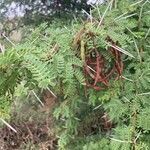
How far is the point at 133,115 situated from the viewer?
1772 mm

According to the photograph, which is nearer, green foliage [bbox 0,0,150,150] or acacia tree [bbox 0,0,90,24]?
green foliage [bbox 0,0,150,150]

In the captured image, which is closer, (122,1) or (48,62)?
(48,62)

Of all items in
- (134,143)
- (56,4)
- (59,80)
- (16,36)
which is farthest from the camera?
(16,36)

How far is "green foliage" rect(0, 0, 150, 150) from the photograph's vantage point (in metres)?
1.29

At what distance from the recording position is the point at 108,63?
1.70m

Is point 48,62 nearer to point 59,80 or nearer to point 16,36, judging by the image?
point 59,80

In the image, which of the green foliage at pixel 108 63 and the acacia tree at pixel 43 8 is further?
the acacia tree at pixel 43 8

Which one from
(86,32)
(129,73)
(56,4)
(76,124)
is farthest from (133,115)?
(56,4)

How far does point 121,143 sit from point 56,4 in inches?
102

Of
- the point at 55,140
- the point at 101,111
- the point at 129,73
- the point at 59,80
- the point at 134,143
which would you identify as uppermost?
the point at 59,80

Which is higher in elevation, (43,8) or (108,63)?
(43,8)

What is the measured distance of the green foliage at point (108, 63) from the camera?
4.23ft

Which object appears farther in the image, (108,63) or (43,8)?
(43,8)

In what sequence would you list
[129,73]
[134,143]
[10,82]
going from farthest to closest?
[129,73], [134,143], [10,82]
